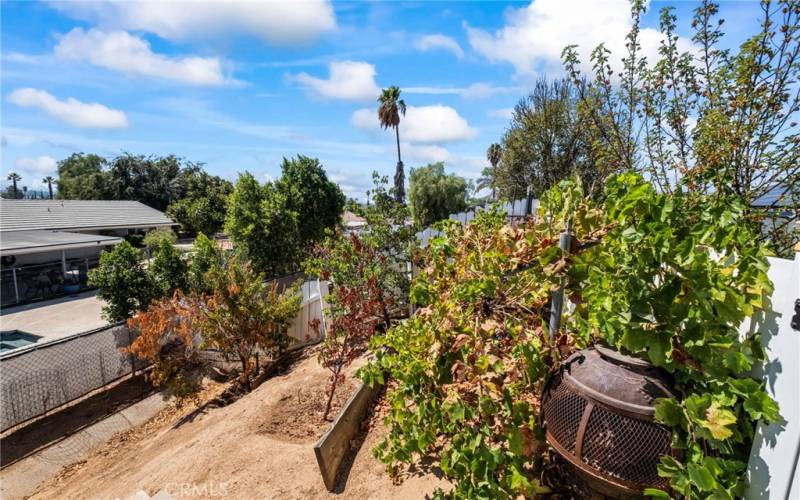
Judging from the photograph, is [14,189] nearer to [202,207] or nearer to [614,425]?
[202,207]

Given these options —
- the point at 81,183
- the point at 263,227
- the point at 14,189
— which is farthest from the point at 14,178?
the point at 263,227

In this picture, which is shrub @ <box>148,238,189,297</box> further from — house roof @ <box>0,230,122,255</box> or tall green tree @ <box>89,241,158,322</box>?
house roof @ <box>0,230,122,255</box>

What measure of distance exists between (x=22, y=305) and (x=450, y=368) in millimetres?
20633

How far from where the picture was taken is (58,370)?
6840 mm

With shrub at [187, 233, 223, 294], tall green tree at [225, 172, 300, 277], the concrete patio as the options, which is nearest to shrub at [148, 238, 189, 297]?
shrub at [187, 233, 223, 294]

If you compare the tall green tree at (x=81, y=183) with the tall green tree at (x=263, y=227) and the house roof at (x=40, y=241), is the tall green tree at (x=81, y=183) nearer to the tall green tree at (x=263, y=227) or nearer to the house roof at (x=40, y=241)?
the house roof at (x=40, y=241)

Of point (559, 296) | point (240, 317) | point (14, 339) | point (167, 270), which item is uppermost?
point (559, 296)

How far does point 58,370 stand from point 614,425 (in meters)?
9.00

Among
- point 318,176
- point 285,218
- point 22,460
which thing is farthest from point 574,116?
point 22,460

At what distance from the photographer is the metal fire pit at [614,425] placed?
183 centimetres

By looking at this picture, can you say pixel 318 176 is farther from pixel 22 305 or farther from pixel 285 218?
pixel 22 305

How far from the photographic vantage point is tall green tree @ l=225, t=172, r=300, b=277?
1399 centimetres

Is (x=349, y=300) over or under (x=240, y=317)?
over

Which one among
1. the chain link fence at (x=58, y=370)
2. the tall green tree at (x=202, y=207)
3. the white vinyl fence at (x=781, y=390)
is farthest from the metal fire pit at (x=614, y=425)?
the tall green tree at (x=202, y=207)
